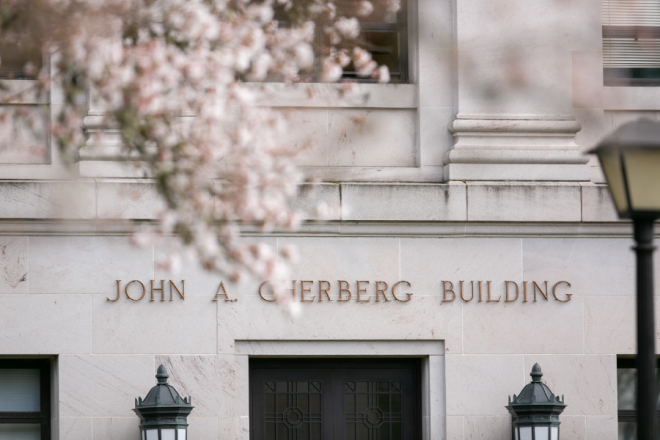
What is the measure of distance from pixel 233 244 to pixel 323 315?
5.29 meters

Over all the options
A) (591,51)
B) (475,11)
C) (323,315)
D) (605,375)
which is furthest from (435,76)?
(605,375)

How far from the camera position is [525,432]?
10406mm

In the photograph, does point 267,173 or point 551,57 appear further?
point 551,57

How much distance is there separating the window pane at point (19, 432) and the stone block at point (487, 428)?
4652 millimetres

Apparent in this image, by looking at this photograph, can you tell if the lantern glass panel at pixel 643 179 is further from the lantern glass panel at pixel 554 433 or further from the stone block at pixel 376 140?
the stone block at pixel 376 140

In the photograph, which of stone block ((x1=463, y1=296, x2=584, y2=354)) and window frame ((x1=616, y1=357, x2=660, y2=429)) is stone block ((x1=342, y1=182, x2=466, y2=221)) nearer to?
stone block ((x1=463, y1=296, x2=584, y2=354))

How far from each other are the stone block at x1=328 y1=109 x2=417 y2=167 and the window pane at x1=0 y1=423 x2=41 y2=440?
14.2ft

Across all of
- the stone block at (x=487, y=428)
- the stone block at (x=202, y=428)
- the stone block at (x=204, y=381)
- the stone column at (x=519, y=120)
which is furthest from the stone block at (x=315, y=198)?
the stone block at (x=487, y=428)

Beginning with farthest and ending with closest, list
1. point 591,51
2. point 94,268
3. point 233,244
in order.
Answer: point 591,51 → point 94,268 → point 233,244

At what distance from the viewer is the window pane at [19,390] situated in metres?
11.2

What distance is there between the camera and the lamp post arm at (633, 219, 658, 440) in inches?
255

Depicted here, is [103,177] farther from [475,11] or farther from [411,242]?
[475,11]

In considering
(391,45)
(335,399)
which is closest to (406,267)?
(335,399)

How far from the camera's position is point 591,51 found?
463 inches
